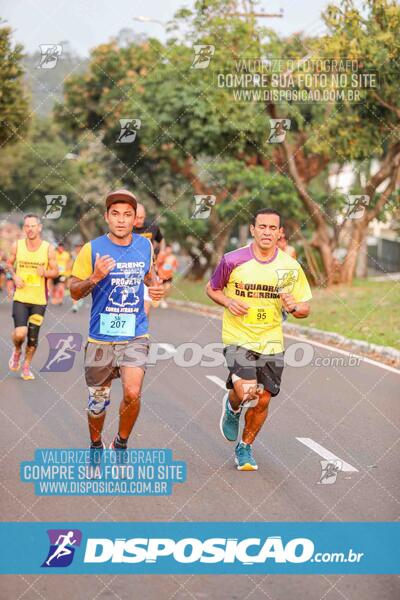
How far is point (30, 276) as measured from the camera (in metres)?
13.1

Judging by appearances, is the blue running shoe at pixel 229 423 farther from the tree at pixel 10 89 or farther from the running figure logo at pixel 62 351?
the tree at pixel 10 89

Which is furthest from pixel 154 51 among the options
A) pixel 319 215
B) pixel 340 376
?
pixel 340 376

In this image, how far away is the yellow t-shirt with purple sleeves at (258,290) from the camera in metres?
8.46

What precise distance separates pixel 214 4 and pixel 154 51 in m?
8.32

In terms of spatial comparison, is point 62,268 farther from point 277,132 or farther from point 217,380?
point 217,380

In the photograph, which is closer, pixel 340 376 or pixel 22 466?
pixel 22 466

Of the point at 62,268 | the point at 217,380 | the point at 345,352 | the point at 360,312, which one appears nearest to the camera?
the point at 217,380

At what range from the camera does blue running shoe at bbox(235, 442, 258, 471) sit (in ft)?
27.6

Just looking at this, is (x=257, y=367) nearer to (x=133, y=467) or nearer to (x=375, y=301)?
(x=133, y=467)

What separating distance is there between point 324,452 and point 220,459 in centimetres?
93

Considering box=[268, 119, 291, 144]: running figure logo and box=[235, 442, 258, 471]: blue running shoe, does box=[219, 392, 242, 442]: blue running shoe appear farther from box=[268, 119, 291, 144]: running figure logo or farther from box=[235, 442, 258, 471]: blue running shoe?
box=[268, 119, 291, 144]: running figure logo

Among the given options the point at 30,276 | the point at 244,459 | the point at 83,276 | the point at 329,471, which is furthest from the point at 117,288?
the point at 30,276

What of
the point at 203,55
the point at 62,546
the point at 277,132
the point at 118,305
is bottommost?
the point at 62,546

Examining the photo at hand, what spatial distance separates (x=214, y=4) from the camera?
3047 centimetres
